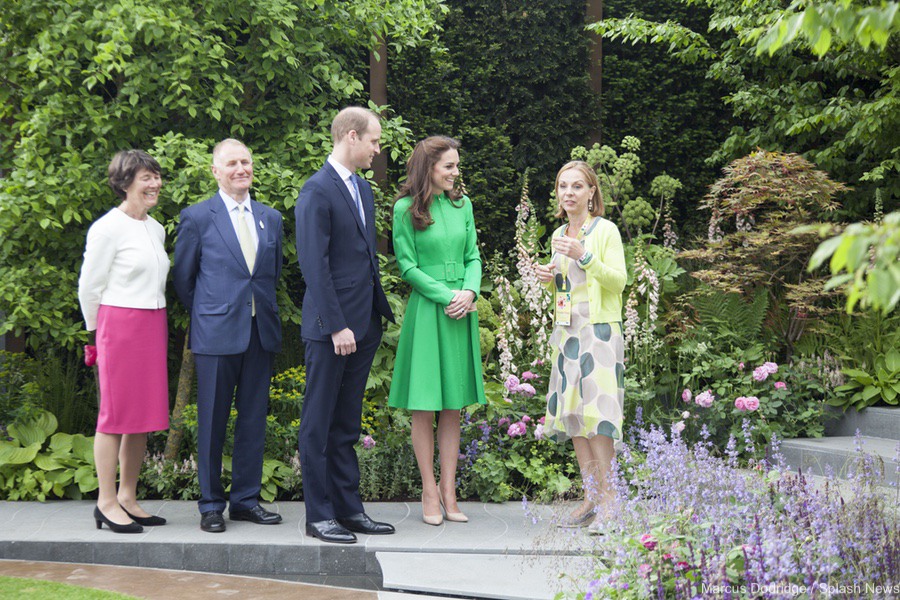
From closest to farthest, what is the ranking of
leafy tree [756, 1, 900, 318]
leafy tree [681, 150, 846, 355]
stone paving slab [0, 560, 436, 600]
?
1. leafy tree [756, 1, 900, 318]
2. stone paving slab [0, 560, 436, 600]
3. leafy tree [681, 150, 846, 355]

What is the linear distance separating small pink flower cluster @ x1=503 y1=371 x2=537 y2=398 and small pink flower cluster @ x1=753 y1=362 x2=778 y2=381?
1.42 metres

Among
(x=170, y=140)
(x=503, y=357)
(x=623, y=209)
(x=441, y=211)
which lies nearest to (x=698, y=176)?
(x=623, y=209)

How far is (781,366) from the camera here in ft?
21.2

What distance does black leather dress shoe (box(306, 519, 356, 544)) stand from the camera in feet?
14.5

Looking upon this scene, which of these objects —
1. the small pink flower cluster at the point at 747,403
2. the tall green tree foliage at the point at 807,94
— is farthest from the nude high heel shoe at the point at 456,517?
the tall green tree foliage at the point at 807,94

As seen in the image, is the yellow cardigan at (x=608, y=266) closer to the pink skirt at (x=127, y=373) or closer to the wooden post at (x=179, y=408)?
the pink skirt at (x=127, y=373)

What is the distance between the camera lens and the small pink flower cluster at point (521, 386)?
18.5 feet

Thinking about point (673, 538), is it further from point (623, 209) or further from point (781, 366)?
point (623, 209)

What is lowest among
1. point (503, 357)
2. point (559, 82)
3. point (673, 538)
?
point (673, 538)

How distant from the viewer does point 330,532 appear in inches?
175

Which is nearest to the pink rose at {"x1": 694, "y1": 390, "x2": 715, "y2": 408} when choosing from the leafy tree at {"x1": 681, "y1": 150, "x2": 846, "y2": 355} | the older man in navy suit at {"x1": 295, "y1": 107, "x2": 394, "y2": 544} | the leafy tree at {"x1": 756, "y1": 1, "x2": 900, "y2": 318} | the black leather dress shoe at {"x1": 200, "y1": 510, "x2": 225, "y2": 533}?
the leafy tree at {"x1": 681, "y1": 150, "x2": 846, "y2": 355}

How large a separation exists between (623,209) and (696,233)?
3.02 ft

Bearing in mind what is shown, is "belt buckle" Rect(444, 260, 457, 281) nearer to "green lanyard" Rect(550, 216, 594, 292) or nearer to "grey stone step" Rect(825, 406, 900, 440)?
"green lanyard" Rect(550, 216, 594, 292)

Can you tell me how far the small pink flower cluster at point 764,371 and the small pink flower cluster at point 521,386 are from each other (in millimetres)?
1421
